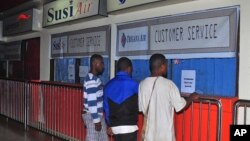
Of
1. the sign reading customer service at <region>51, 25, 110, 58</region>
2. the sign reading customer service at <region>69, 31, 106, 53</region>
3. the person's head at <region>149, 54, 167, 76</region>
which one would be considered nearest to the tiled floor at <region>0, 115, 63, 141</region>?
the sign reading customer service at <region>51, 25, 110, 58</region>

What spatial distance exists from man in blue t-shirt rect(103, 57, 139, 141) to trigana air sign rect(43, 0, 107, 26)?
8.18 feet

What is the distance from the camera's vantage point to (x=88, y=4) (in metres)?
6.34

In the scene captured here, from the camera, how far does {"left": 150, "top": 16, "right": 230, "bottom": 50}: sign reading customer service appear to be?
3998 mm

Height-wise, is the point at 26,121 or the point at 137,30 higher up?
the point at 137,30

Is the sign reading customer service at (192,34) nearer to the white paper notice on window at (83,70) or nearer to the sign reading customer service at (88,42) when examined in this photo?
the sign reading customer service at (88,42)

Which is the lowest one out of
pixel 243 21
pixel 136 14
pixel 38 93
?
pixel 38 93

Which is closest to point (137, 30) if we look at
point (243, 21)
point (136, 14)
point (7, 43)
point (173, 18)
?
point (136, 14)

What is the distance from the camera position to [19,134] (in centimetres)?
721

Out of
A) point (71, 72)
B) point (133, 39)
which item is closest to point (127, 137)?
point (133, 39)

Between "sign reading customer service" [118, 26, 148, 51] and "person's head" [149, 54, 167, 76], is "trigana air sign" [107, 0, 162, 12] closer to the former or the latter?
"sign reading customer service" [118, 26, 148, 51]

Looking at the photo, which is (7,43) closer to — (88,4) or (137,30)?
(88,4)

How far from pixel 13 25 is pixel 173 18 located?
22.9 feet

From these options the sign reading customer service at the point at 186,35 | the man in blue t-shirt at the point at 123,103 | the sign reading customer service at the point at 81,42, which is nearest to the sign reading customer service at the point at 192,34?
the sign reading customer service at the point at 186,35

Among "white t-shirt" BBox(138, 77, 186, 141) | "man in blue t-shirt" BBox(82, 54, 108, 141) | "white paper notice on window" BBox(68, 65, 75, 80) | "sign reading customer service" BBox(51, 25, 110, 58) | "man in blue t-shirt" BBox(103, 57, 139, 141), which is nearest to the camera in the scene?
"white t-shirt" BBox(138, 77, 186, 141)
